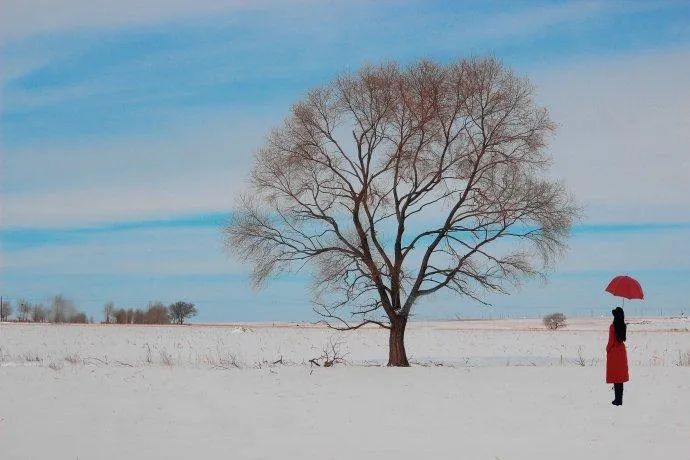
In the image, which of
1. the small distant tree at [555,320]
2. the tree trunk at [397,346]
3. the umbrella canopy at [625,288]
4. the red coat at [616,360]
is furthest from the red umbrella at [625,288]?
the small distant tree at [555,320]

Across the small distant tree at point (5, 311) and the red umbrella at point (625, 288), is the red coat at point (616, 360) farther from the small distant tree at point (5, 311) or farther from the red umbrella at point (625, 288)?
the small distant tree at point (5, 311)

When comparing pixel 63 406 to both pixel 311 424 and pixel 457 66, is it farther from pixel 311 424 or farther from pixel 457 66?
pixel 457 66

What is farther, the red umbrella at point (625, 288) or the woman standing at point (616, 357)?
the woman standing at point (616, 357)

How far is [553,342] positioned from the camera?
46.4 meters

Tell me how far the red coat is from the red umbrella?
3.18 feet

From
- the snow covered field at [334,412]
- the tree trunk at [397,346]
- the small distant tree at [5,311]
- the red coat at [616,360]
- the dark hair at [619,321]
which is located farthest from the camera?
the small distant tree at [5,311]

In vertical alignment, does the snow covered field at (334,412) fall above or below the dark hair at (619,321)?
below

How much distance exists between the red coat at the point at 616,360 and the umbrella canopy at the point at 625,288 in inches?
38.2

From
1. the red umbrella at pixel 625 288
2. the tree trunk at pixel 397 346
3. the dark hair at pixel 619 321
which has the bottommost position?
the tree trunk at pixel 397 346

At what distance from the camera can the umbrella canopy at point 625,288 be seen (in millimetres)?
13992

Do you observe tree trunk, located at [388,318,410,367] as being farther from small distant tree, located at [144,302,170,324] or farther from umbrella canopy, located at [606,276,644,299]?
small distant tree, located at [144,302,170,324]

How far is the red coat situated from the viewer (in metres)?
14.8

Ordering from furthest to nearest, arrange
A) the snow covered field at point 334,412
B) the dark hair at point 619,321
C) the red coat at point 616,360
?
1. the snow covered field at point 334,412
2. the red coat at point 616,360
3. the dark hair at point 619,321

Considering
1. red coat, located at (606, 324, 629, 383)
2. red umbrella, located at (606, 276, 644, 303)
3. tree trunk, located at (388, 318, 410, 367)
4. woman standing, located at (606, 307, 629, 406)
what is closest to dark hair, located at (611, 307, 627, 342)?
woman standing, located at (606, 307, 629, 406)
